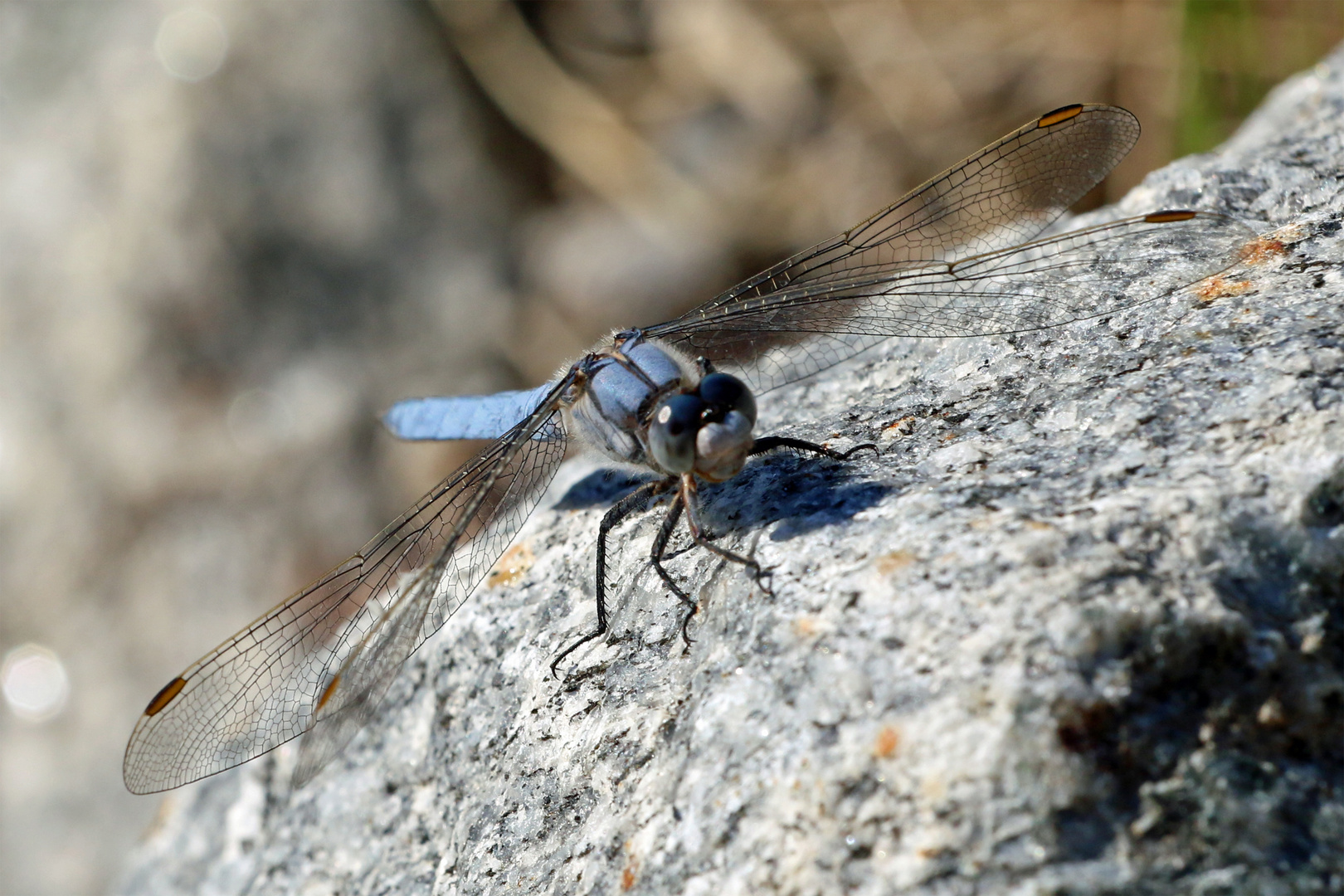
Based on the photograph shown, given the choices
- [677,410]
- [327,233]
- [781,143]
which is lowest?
[677,410]

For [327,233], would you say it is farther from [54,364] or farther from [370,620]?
[370,620]

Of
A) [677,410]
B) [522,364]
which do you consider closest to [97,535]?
[522,364]

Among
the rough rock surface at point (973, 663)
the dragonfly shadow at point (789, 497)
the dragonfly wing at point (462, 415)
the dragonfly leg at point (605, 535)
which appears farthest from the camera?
the dragonfly wing at point (462, 415)

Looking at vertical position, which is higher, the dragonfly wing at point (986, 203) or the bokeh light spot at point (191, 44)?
the bokeh light spot at point (191, 44)

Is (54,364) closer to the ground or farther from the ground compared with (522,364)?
farther from the ground

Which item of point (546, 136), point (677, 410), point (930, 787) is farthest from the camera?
point (546, 136)

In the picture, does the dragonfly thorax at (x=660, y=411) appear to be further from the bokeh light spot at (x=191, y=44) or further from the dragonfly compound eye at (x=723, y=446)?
the bokeh light spot at (x=191, y=44)

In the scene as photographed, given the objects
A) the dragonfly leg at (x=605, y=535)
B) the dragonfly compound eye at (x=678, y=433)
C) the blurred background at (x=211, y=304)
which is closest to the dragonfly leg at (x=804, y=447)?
the dragonfly compound eye at (x=678, y=433)
